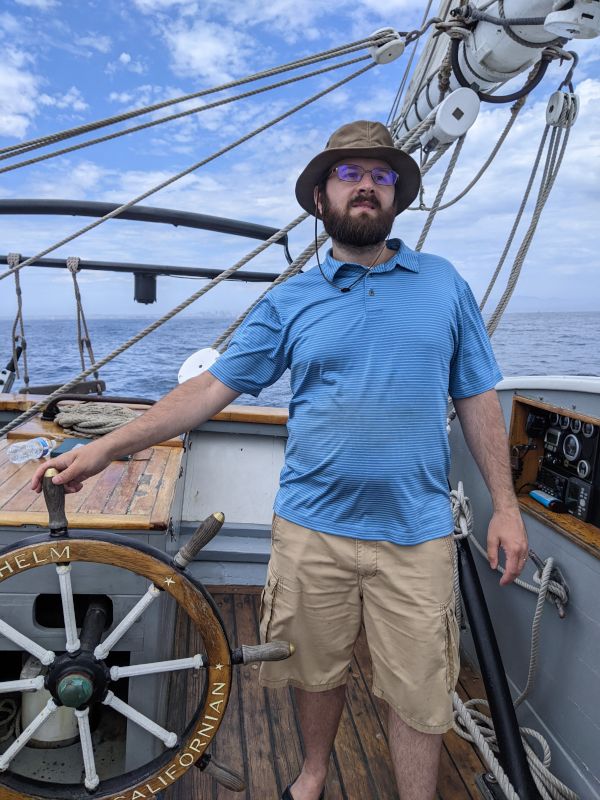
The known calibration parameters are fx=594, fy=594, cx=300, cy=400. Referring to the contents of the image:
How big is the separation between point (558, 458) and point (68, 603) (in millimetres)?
1350

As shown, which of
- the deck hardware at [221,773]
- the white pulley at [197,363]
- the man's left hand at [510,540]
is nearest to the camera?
the deck hardware at [221,773]

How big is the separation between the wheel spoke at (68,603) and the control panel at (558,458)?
47.7 inches

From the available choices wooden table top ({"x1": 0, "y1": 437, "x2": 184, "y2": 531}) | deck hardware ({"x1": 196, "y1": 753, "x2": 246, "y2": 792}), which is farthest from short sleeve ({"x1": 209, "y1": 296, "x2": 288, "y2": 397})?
deck hardware ({"x1": 196, "y1": 753, "x2": 246, "y2": 792})

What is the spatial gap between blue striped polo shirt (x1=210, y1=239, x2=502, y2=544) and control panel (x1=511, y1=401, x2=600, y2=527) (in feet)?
1.57

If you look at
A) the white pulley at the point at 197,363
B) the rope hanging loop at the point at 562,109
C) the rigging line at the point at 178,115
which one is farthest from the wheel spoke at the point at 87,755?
the rope hanging loop at the point at 562,109

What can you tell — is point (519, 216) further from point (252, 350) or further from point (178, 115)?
point (252, 350)

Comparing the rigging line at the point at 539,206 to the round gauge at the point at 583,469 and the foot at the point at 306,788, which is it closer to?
the round gauge at the point at 583,469

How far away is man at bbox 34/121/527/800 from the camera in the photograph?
3.83 ft

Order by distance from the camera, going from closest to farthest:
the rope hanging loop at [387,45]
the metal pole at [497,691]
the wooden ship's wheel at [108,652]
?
the wooden ship's wheel at [108,652] → the metal pole at [497,691] → the rope hanging loop at [387,45]

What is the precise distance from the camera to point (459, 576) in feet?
5.74

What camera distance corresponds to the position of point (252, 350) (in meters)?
1.28

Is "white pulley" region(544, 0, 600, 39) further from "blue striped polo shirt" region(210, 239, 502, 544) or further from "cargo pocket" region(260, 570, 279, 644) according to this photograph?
"cargo pocket" region(260, 570, 279, 644)

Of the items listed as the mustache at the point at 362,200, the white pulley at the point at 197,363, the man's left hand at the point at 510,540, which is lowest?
the man's left hand at the point at 510,540

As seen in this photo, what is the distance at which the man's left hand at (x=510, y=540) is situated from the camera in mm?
1191
